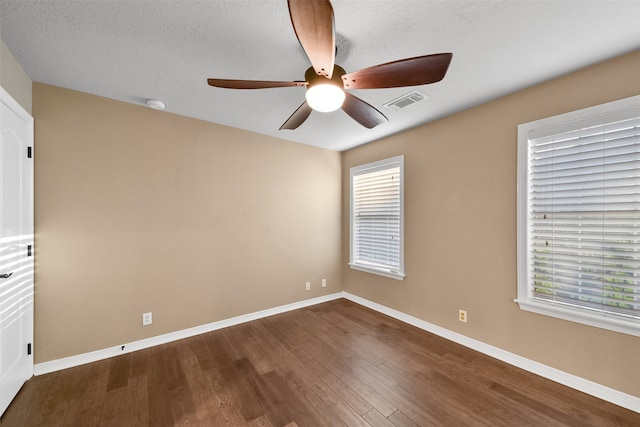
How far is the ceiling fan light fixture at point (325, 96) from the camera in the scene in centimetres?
151

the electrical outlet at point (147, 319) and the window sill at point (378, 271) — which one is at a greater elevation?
the window sill at point (378, 271)

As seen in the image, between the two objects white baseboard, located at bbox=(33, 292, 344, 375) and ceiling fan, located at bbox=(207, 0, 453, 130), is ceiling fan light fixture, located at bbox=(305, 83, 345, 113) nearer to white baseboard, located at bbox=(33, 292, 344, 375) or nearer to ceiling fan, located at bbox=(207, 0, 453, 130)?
ceiling fan, located at bbox=(207, 0, 453, 130)

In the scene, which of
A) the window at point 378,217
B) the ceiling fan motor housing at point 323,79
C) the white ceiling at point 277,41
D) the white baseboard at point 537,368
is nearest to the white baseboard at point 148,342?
the window at point 378,217

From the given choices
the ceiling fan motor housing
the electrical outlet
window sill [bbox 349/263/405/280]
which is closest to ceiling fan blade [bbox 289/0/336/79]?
the ceiling fan motor housing

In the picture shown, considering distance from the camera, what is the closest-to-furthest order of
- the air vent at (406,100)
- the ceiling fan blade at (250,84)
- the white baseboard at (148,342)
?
the ceiling fan blade at (250,84)
the white baseboard at (148,342)
the air vent at (406,100)

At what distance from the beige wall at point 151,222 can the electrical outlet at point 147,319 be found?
0.14 ft

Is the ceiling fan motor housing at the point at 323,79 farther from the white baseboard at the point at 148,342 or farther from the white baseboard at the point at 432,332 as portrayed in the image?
the white baseboard at the point at 148,342

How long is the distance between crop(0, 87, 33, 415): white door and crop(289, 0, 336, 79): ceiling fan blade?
211 centimetres

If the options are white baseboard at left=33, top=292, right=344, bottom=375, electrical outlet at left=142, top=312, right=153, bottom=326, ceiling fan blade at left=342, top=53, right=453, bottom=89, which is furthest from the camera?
electrical outlet at left=142, top=312, right=153, bottom=326

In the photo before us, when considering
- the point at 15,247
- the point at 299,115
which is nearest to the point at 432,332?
the point at 299,115

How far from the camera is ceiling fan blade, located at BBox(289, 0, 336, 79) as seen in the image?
1.00 meters

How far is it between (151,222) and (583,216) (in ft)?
13.0

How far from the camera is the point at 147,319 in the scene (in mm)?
2625

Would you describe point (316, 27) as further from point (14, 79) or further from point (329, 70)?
point (14, 79)
